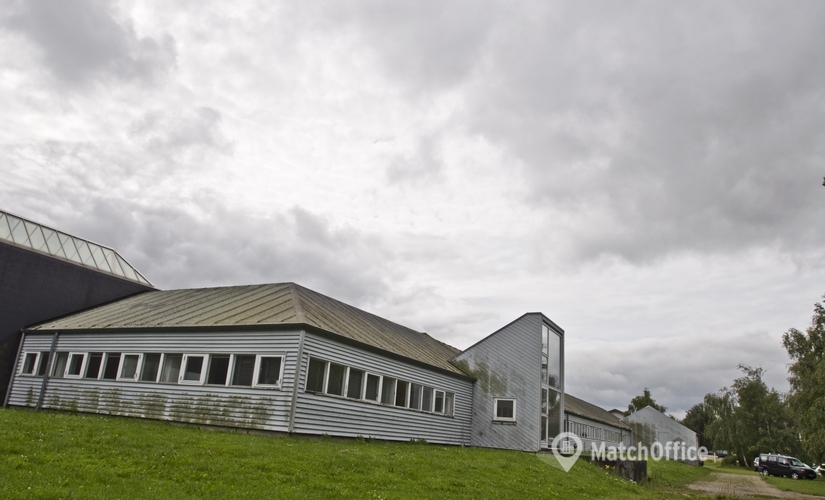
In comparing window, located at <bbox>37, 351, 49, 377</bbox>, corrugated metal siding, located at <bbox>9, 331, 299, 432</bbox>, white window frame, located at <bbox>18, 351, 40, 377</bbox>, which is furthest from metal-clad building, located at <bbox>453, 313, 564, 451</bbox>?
white window frame, located at <bbox>18, 351, 40, 377</bbox>

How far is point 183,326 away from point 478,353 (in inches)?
678

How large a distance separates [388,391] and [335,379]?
418 cm

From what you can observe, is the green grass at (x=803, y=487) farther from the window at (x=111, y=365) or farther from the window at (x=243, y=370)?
the window at (x=111, y=365)

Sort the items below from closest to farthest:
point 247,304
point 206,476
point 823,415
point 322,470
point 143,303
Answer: point 206,476 → point 322,470 → point 247,304 → point 143,303 → point 823,415

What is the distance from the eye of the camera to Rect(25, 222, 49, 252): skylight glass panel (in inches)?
1255

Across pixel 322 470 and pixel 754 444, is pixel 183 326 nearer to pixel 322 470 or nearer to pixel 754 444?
pixel 322 470

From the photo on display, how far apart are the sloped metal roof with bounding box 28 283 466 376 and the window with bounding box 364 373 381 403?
1.36 metres

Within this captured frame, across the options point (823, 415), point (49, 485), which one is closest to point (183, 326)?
point (49, 485)

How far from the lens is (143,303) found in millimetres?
30766

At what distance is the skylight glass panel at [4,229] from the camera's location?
30.3 metres

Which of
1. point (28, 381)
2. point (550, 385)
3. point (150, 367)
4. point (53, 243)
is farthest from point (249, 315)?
point (550, 385)

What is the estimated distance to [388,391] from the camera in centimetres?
2575

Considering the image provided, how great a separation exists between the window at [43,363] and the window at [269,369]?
13763mm

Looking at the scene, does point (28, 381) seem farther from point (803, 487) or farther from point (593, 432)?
point (593, 432)
